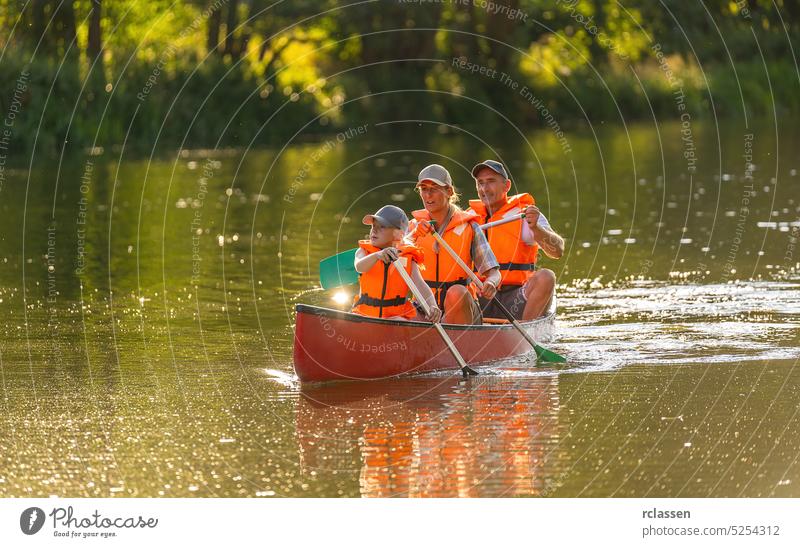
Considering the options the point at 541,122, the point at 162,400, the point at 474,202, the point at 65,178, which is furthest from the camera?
the point at 541,122

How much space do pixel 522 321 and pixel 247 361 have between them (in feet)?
6.90

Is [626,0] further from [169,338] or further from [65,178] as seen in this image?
[169,338]

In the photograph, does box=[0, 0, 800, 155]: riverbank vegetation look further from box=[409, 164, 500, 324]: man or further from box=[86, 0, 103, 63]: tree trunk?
box=[409, 164, 500, 324]: man

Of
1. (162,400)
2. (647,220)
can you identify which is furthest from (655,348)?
(647,220)

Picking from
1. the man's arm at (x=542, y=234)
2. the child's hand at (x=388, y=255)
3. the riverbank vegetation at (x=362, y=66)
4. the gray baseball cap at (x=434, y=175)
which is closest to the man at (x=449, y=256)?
the gray baseball cap at (x=434, y=175)

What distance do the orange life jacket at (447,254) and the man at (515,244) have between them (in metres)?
0.57

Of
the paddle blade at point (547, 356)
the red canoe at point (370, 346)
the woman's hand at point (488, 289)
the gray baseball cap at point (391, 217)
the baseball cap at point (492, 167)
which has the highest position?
the baseball cap at point (492, 167)

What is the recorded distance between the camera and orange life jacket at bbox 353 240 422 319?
452 inches

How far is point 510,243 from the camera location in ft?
42.4

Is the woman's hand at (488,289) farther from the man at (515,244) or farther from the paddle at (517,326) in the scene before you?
the man at (515,244)

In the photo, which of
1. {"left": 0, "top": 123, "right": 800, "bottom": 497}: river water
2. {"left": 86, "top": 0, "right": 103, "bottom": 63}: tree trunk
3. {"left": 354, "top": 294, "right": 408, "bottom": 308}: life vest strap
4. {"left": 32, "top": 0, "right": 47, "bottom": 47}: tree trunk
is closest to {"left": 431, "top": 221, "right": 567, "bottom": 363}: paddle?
{"left": 0, "top": 123, "right": 800, "bottom": 497}: river water

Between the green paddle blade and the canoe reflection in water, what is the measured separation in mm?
894

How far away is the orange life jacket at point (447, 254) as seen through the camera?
39.8ft

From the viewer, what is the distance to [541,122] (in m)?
47.7
